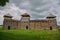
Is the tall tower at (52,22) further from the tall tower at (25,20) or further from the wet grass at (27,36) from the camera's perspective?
the wet grass at (27,36)

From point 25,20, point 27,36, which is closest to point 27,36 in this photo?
point 27,36

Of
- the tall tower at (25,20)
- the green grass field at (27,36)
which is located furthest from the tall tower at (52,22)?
the green grass field at (27,36)

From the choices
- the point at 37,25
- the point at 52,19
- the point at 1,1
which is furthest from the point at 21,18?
the point at 1,1

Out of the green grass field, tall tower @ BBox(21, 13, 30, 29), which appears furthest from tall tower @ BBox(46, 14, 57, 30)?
the green grass field

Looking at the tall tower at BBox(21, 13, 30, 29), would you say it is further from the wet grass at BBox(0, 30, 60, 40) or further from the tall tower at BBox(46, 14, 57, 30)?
the wet grass at BBox(0, 30, 60, 40)

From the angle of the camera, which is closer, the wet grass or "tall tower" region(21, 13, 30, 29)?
the wet grass

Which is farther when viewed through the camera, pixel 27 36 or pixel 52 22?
pixel 52 22

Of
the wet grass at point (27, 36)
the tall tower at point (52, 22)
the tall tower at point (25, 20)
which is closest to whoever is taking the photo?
the wet grass at point (27, 36)

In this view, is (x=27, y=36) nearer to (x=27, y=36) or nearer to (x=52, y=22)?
(x=27, y=36)

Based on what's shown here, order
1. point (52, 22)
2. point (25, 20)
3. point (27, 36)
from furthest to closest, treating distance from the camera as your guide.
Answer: point (25, 20) → point (52, 22) → point (27, 36)

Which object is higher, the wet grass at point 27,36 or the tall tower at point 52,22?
the tall tower at point 52,22

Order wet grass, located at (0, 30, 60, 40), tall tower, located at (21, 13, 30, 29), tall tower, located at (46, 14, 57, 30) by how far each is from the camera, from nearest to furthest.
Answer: wet grass, located at (0, 30, 60, 40)
tall tower, located at (46, 14, 57, 30)
tall tower, located at (21, 13, 30, 29)

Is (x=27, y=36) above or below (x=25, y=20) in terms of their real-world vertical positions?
below

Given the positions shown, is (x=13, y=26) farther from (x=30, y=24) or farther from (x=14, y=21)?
(x=30, y=24)
